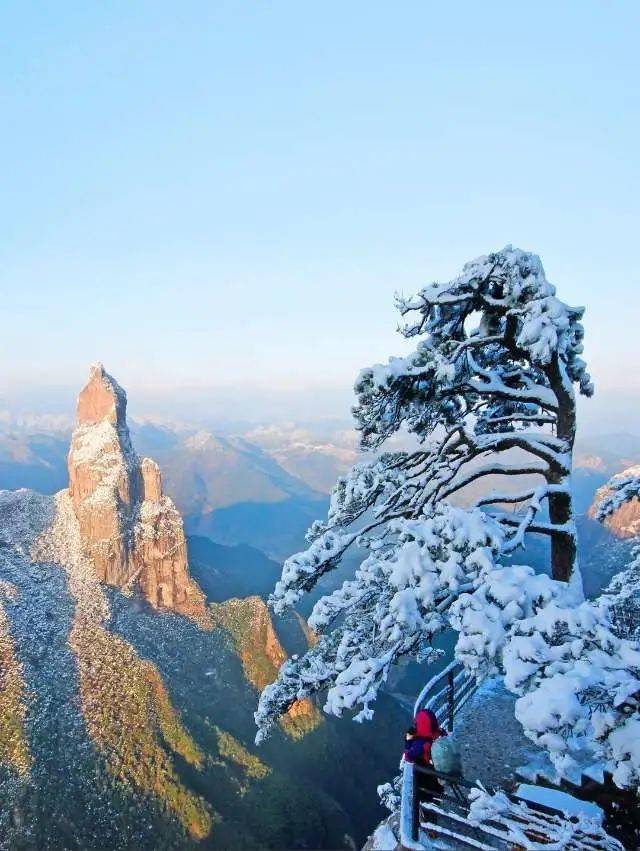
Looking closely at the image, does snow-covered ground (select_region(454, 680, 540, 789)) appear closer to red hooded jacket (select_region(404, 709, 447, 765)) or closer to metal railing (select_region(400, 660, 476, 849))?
metal railing (select_region(400, 660, 476, 849))

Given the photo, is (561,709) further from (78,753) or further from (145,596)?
(145,596)

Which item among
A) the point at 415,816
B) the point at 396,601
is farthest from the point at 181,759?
the point at 396,601

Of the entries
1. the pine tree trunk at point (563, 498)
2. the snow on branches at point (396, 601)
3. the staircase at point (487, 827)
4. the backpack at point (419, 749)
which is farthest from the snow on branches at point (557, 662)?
the pine tree trunk at point (563, 498)

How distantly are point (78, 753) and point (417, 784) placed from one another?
5414cm

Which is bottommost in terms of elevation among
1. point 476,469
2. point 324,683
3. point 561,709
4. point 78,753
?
point 78,753

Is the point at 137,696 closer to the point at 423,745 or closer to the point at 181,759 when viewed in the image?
the point at 181,759

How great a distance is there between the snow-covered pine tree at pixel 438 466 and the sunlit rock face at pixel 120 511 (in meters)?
69.0

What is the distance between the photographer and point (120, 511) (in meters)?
73.5

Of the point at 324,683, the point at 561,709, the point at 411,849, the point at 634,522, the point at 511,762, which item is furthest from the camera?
the point at 634,522

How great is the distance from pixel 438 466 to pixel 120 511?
233 ft

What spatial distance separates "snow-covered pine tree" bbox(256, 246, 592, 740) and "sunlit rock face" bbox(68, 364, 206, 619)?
69044 millimetres

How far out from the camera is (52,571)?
227 ft

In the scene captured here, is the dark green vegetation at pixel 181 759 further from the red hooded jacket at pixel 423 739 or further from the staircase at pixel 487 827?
the staircase at pixel 487 827

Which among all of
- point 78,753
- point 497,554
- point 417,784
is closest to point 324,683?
point 417,784
